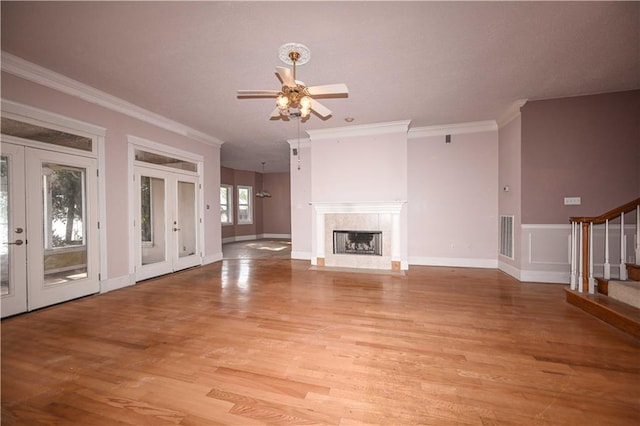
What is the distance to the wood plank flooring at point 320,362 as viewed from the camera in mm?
1638

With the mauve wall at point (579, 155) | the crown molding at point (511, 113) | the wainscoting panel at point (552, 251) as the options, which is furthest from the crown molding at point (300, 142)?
the wainscoting panel at point (552, 251)

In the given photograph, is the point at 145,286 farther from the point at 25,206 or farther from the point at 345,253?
the point at 345,253

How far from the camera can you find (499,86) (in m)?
3.87

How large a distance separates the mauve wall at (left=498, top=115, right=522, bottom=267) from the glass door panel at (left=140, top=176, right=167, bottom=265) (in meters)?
6.64

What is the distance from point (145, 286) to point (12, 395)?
2817 millimetres

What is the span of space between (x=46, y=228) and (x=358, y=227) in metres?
5.03

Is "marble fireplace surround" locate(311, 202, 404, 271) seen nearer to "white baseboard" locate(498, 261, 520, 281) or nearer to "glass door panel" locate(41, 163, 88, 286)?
"white baseboard" locate(498, 261, 520, 281)

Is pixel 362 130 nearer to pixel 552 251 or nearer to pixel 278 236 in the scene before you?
pixel 552 251

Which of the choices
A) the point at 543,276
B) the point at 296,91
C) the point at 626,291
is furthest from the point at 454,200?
the point at 296,91

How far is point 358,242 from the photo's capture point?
19.4ft

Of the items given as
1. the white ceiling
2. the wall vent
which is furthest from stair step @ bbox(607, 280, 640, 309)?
the white ceiling

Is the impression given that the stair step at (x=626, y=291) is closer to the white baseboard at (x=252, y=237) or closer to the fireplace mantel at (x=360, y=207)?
the fireplace mantel at (x=360, y=207)

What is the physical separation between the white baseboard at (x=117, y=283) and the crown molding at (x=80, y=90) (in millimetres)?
2769

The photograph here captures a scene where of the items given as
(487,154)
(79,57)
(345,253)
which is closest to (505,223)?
(487,154)
